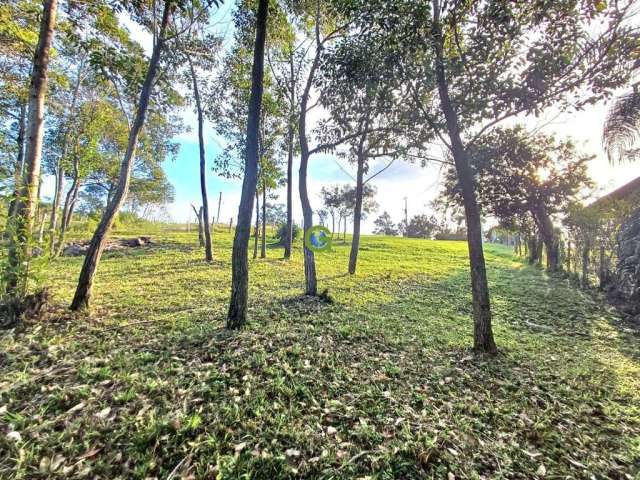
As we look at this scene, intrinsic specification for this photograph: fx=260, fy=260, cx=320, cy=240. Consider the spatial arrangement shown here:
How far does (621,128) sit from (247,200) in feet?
27.7

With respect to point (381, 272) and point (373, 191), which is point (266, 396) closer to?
point (381, 272)

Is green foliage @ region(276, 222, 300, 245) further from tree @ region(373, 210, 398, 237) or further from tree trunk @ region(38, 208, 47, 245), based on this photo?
tree @ region(373, 210, 398, 237)

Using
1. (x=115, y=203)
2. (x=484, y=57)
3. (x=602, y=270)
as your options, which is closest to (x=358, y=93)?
(x=484, y=57)

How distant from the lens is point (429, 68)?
180 inches

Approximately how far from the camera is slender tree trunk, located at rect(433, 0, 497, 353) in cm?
434

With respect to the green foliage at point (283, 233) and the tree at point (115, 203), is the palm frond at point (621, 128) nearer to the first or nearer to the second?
the tree at point (115, 203)

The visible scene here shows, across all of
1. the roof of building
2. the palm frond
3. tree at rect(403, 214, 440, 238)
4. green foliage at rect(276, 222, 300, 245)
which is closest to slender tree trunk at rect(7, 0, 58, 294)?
the palm frond

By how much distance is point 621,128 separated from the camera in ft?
19.4

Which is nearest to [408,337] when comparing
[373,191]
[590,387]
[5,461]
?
[590,387]

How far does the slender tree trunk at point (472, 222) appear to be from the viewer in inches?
171

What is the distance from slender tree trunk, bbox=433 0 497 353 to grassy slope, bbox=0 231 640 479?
1.46 ft

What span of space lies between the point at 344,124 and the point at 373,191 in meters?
21.5

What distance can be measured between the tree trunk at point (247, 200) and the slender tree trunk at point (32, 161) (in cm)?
272

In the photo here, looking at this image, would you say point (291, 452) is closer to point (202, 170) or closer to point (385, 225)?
point (202, 170)
